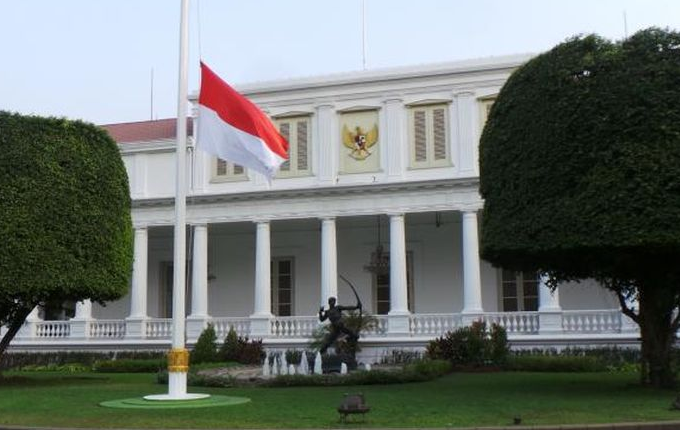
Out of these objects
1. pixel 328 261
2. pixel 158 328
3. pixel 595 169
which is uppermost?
pixel 595 169

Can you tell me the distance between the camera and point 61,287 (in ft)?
64.2

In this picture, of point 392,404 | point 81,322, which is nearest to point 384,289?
point 81,322

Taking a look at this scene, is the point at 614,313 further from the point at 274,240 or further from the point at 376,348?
the point at 274,240

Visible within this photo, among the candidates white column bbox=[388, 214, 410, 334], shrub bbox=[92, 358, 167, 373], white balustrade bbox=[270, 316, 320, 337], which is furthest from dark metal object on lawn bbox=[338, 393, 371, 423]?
white balustrade bbox=[270, 316, 320, 337]

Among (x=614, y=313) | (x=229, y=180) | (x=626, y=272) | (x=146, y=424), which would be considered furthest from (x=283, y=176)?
(x=146, y=424)

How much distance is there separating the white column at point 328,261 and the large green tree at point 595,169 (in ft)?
38.3

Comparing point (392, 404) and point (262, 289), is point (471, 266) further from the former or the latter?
point (392, 404)

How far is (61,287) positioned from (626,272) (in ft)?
40.7

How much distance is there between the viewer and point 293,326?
28.3 metres

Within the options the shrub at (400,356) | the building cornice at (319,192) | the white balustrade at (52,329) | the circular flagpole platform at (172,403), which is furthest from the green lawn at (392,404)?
the white balustrade at (52,329)

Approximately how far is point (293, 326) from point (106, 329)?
704 centimetres

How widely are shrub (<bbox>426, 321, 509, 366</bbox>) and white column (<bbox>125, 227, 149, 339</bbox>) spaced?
→ 10777 millimetres

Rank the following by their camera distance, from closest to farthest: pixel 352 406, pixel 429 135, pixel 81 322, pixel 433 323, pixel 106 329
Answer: pixel 352 406 → pixel 433 323 → pixel 429 135 → pixel 81 322 → pixel 106 329

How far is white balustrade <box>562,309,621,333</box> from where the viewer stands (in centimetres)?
2561
